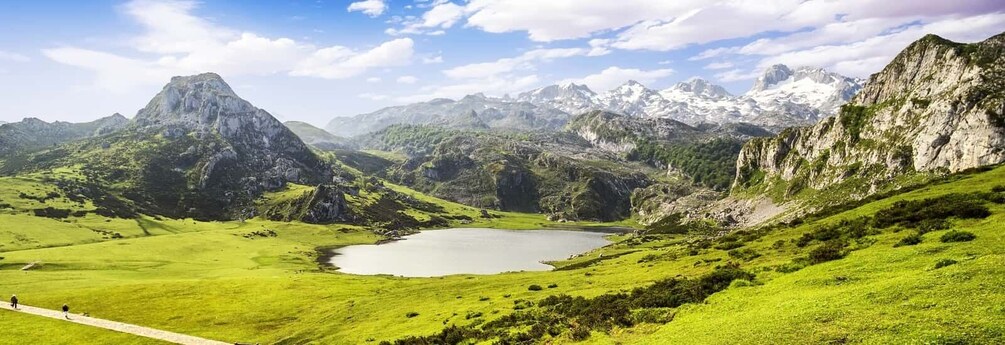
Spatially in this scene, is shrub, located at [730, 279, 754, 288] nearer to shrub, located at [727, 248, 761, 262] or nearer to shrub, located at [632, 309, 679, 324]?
shrub, located at [632, 309, 679, 324]

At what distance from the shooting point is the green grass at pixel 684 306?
23.2m

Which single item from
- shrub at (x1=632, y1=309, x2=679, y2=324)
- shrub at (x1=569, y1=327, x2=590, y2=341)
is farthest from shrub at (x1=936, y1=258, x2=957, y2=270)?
shrub at (x1=569, y1=327, x2=590, y2=341)

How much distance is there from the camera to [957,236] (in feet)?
116

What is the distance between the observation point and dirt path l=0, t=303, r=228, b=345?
206ft

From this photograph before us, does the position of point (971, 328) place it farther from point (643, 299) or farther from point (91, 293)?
point (91, 293)

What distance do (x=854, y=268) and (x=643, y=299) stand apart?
15221 millimetres

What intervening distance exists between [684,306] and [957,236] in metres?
18.8

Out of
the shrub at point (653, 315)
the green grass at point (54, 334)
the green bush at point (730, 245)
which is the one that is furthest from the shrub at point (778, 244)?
the green grass at point (54, 334)

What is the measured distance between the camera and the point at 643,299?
43.0 m

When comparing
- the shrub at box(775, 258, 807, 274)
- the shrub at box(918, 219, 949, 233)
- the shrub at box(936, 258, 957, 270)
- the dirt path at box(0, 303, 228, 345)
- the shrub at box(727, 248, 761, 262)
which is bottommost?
the dirt path at box(0, 303, 228, 345)

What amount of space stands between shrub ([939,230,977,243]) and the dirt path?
232 ft

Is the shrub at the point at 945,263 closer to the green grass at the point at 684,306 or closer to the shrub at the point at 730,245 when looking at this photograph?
the green grass at the point at 684,306

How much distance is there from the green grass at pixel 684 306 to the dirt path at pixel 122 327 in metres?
2.10

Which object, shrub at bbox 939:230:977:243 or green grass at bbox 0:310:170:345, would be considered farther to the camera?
green grass at bbox 0:310:170:345
